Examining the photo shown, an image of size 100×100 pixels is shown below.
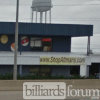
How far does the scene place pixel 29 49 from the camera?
35.5 meters

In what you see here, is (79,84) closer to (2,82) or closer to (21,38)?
(2,82)

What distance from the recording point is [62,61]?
31328 millimetres

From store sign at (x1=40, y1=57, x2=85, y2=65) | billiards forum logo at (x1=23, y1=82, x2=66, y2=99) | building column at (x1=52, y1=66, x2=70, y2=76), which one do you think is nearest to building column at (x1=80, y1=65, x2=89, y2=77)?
store sign at (x1=40, y1=57, x2=85, y2=65)

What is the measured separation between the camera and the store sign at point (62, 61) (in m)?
31.0

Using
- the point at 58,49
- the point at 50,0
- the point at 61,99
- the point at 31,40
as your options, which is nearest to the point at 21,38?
the point at 31,40

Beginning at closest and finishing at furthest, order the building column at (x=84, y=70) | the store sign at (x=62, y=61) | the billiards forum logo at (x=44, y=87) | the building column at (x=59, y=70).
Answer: the billiards forum logo at (x=44, y=87) → the store sign at (x=62, y=61) → the building column at (x=84, y=70) → the building column at (x=59, y=70)

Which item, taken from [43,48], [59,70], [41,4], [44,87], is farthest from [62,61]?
[41,4]

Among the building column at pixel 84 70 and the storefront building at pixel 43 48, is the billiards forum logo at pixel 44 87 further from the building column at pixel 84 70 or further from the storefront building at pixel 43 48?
the building column at pixel 84 70

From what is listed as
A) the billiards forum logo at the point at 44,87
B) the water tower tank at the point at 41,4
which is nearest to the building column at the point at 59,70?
the water tower tank at the point at 41,4

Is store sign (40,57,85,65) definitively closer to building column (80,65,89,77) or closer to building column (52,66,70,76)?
building column (80,65,89,77)

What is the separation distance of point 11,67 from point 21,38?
382 cm

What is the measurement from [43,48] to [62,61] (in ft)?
17.6

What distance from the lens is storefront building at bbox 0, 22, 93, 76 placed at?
3108cm

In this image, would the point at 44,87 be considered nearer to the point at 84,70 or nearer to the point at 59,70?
the point at 84,70
